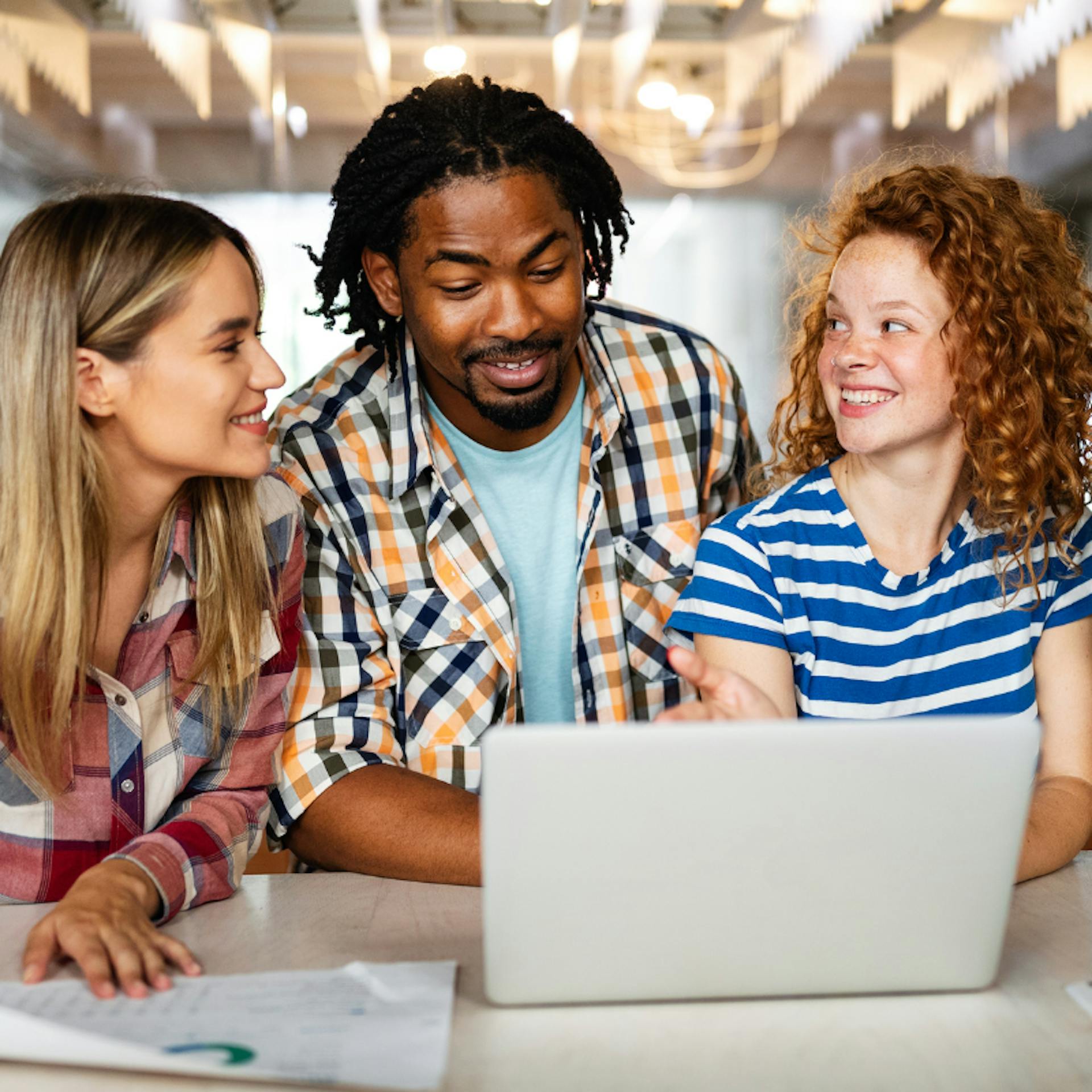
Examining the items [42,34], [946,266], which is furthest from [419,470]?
[42,34]

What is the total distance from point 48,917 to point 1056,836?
0.92 meters

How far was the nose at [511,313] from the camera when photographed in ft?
5.14


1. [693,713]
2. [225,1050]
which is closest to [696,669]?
[693,713]

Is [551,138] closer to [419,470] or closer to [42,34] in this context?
[419,470]

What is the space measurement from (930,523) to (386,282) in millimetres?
788

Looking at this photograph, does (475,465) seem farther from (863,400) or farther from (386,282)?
(863,400)

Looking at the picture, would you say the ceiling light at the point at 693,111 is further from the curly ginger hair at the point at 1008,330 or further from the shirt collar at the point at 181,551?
the shirt collar at the point at 181,551

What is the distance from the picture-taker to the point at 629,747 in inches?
31.0

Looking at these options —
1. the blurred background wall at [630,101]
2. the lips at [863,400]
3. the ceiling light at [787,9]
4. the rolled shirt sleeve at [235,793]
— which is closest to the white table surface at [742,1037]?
the rolled shirt sleeve at [235,793]

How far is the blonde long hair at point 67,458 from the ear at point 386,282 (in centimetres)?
42

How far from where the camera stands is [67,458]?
120 cm

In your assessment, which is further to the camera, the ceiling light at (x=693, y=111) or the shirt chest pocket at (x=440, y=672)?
the ceiling light at (x=693, y=111)

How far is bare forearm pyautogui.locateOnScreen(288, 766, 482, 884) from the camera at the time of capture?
124 centimetres

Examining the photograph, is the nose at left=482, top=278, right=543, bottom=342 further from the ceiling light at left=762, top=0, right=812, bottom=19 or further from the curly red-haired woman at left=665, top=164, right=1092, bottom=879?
the ceiling light at left=762, top=0, right=812, bottom=19
